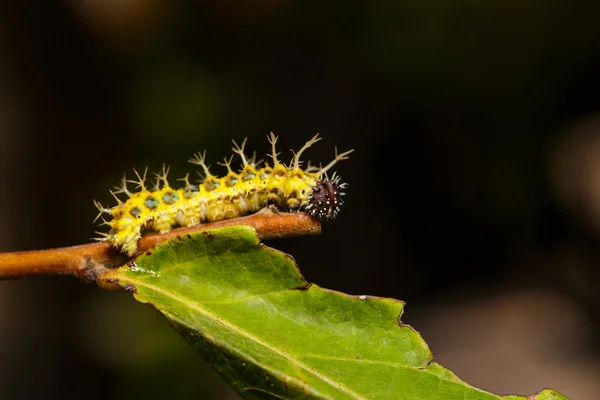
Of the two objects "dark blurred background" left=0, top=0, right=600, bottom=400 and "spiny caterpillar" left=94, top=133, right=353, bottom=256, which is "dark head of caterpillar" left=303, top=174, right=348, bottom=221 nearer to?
"spiny caterpillar" left=94, top=133, right=353, bottom=256

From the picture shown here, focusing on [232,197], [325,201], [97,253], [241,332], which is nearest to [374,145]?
[232,197]

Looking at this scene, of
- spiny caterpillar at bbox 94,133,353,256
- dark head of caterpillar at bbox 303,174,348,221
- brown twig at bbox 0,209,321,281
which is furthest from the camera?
spiny caterpillar at bbox 94,133,353,256

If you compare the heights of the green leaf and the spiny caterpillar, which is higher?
the spiny caterpillar

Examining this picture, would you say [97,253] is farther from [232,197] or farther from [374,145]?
[374,145]

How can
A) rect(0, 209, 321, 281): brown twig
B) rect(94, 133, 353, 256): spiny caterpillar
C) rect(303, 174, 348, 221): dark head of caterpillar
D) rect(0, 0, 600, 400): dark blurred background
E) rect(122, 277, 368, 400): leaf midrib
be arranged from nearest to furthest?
rect(122, 277, 368, 400): leaf midrib
rect(0, 209, 321, 281): brown twig
rect(303, 174, 348, 221): dark head of caterpillar
rect(94, 133, 353, 256): spiny caterpillar
rect(0, 0, 600, 400): dark blurred background

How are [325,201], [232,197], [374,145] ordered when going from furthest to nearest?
[374,145] → [232,197] → [325,201]

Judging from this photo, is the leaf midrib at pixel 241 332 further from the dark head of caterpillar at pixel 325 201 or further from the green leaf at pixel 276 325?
the dark head of caterpillar at pixel 325 201

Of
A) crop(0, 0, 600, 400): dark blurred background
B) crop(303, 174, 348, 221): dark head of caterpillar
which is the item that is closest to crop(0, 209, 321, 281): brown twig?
crop(303, 174, 348, 221): dark head of caterpillar
